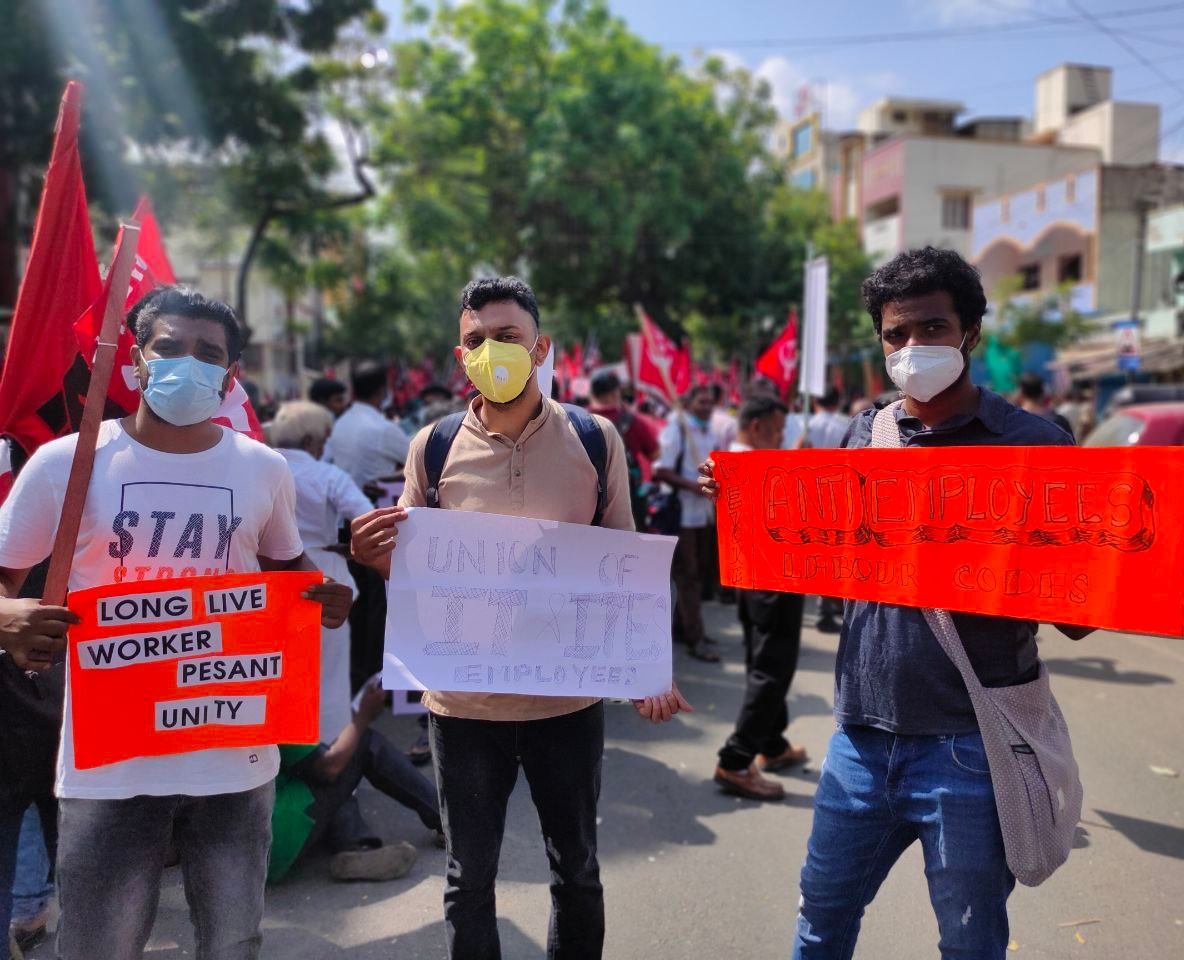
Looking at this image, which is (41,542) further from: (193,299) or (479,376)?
(479,376)

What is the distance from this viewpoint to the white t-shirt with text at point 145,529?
2148 mm

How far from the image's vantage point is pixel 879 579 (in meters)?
2.37

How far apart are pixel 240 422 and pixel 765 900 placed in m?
2.54

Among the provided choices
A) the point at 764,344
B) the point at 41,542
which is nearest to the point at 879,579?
the point at 41,542

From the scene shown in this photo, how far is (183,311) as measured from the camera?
228 centimetres

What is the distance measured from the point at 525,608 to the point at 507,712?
0.26 m

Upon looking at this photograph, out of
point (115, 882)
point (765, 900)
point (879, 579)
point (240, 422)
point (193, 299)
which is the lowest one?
point (765, 900)

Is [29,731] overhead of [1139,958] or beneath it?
overhead

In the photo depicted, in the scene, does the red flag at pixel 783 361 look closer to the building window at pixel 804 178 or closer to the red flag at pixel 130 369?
the red flag at pixel 130 369

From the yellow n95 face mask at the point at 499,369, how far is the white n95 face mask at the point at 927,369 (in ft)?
2.91

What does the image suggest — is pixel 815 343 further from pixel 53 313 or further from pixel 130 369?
pixel 53 313

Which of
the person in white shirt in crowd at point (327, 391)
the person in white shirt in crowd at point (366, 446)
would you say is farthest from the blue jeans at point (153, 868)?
the person in white shirt in crowd at point (327, 391)

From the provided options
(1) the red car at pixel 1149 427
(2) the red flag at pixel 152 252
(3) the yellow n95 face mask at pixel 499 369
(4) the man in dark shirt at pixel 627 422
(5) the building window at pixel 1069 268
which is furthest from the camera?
(5) the building window at pixel 1069 268

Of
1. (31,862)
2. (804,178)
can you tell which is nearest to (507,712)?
(31,862)
